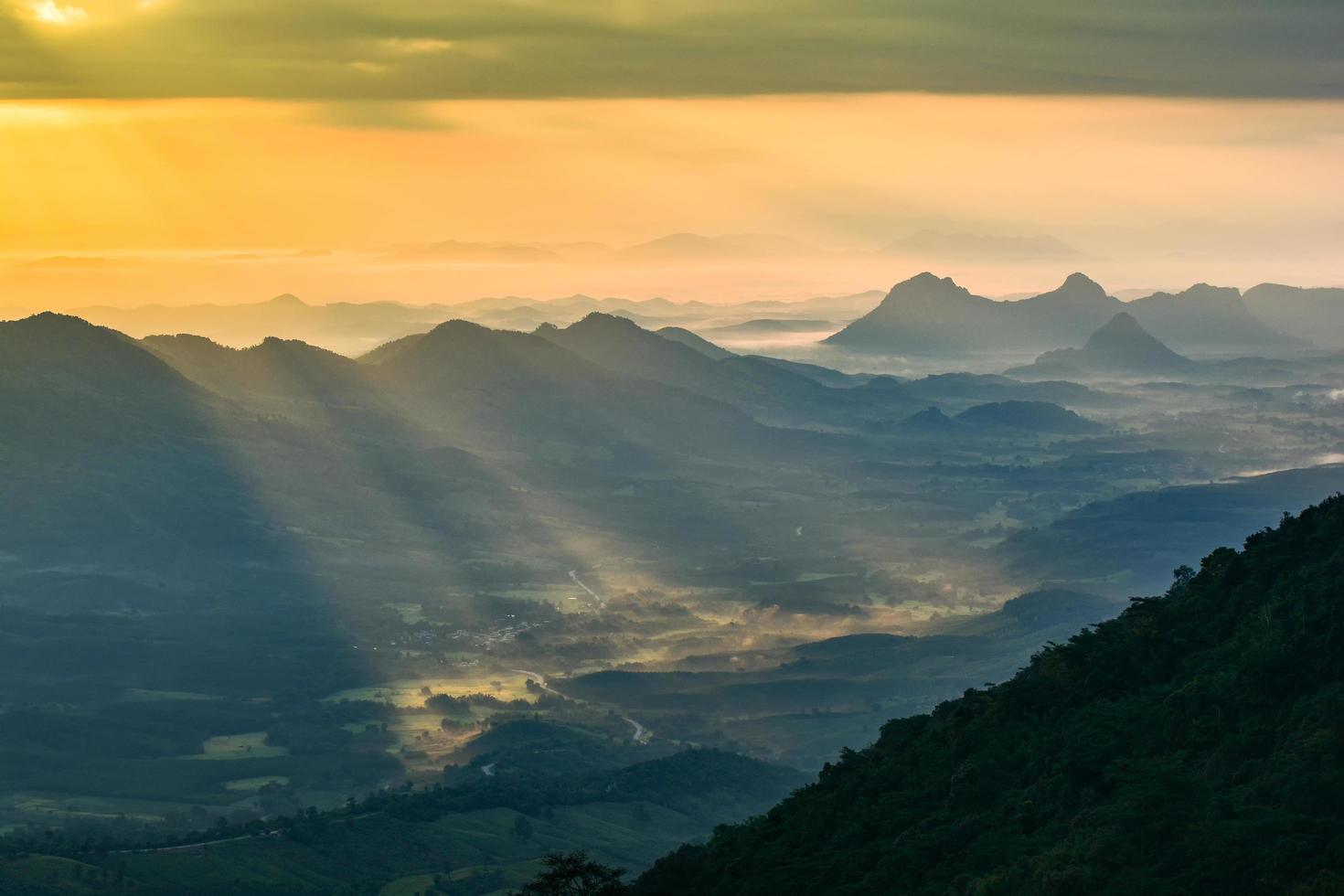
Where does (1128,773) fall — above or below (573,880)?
above

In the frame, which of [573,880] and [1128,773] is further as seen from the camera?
[1128,773]

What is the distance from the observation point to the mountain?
5666 cm

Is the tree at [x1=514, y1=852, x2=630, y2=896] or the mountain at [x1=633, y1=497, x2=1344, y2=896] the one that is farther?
the tree at [x1=514, y1=852, x2=630, y2=896]

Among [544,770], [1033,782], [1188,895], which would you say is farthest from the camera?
[544,770]

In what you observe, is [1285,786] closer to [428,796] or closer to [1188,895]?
[1188,895]

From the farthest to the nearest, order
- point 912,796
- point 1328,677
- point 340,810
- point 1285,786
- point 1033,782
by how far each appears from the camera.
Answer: point 340,810 → point 912,796 → point 1033,782 → point 1328,677 → point 1285,786

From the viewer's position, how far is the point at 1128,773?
210 ft

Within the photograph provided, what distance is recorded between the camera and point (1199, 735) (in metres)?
68.1

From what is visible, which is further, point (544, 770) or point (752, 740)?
point (752, 740)

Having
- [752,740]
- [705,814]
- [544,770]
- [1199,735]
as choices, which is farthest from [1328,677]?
[752,740]

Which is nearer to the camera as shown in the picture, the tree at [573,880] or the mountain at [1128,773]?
the mountain at [1128,773]

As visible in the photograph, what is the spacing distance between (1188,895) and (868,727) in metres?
137

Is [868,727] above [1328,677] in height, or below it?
below

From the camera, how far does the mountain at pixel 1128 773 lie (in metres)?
56.7
